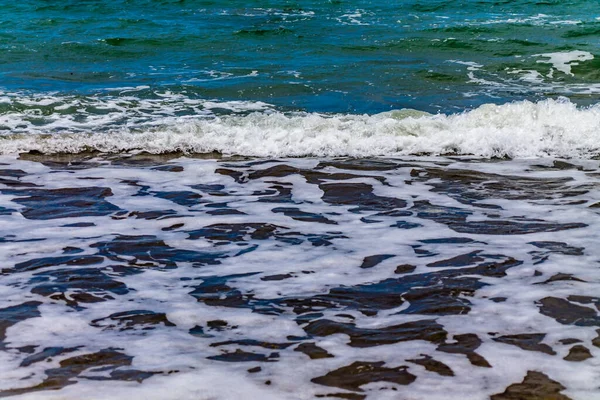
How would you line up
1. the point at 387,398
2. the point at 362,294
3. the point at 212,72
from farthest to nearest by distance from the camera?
the point at 212,72 < the point at 362,294 < the point at 387,398

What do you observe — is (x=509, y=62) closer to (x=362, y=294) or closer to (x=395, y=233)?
(x=395, y=233)

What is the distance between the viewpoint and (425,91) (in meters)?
10.7

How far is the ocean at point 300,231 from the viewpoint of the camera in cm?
333

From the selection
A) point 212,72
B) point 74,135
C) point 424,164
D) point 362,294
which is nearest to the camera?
point 362,294

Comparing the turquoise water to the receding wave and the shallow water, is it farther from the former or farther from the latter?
the shallow water

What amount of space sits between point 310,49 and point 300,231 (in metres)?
8.79

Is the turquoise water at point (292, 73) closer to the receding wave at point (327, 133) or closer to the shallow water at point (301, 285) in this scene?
the receding wave at point (327, 133)

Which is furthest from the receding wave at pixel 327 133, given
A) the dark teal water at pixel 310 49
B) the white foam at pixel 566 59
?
the white foam at pixel 566 59

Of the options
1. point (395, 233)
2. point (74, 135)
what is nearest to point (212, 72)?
point (74, 135)

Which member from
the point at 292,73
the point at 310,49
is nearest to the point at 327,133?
the point at 292,73

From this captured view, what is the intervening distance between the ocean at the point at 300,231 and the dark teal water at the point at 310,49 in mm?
91

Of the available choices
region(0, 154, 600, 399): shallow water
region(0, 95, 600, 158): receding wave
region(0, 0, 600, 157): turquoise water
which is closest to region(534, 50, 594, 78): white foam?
region(0, 0, 600, 157): turquoise water

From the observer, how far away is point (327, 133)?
7980 millimetres

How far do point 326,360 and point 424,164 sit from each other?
157 inches
